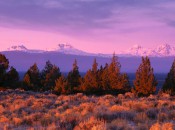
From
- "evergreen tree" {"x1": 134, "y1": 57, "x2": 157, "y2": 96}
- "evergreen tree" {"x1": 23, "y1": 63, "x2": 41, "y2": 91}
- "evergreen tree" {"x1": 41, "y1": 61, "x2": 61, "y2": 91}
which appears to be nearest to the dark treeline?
"evergreen tree" {"x1": 134, "y1": 57, "x2": 157, "y2": 96}

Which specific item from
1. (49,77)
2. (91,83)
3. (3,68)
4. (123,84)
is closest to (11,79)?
(3,68)

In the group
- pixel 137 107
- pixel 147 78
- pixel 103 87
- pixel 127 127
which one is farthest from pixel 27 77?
pixel 127 127

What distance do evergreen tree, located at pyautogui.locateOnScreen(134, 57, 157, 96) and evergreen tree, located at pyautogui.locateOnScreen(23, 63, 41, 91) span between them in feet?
74.1

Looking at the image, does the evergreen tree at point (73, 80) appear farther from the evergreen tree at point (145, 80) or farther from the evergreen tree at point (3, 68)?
the evergreen tree at point (145, 80)

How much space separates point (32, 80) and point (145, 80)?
25.6 m

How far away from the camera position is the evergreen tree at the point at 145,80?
160ft

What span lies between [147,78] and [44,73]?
90.8ft

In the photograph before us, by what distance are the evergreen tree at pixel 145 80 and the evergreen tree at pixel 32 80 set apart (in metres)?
22.6

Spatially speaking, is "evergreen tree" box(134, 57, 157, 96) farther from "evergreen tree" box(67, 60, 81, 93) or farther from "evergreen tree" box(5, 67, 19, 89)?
"evergreen tree" box(5, 67, 19, 89)

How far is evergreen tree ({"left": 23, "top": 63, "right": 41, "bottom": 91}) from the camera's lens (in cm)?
6538

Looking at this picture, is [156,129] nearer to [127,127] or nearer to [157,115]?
[127,127]

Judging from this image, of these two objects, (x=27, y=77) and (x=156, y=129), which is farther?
(x=27, y=77)

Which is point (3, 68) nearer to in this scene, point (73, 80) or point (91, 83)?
point (73, 80)

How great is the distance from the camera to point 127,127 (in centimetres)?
1020
